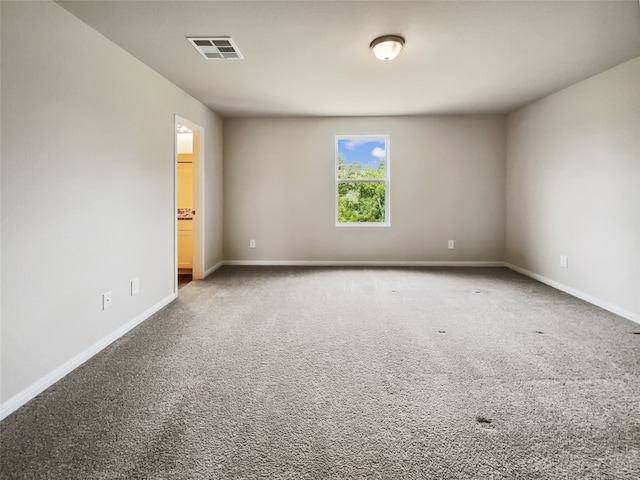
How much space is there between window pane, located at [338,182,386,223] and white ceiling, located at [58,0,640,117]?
158cm

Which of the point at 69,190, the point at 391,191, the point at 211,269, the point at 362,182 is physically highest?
the point at 362,182

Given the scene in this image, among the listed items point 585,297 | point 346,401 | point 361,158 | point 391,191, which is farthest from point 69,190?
point 585,297

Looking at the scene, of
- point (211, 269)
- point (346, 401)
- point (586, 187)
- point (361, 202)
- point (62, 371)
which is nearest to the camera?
point (346, 401)

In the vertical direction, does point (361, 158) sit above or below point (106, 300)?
above

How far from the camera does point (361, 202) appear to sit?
18.7ft

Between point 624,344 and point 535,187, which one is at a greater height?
point 535,187

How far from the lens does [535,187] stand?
4.64m

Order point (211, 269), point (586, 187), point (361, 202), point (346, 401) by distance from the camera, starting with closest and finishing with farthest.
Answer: point (346, 401)
point (586, 187)
point (211, 269)
point (361, 202)

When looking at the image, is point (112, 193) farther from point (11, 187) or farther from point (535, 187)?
point (535, 187)

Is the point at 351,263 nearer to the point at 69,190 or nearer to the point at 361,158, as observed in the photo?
the point at 361,158

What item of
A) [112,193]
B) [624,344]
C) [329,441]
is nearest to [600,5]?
[624,344]

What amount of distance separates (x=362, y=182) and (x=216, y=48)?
10.8 feet

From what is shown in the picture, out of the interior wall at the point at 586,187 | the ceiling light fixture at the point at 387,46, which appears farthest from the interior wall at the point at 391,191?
the ceiling light fixture at the point at 387,46

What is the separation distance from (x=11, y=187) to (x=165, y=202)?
5.94ft
